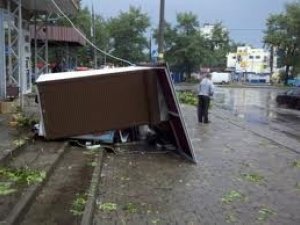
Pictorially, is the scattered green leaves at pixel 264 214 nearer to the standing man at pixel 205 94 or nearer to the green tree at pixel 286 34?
the standing man at pixel 205 94

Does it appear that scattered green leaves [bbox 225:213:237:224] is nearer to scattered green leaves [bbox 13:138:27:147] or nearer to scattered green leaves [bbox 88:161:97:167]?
scattered green leaves [bbox 88:161:97:167]

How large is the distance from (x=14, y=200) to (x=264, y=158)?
276 inches

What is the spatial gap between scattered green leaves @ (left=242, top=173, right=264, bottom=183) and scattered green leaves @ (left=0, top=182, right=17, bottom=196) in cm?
419

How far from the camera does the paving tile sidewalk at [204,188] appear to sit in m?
8.11

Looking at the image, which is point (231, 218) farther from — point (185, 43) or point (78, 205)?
point (185, 43)

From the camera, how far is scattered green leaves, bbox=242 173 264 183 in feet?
35.2

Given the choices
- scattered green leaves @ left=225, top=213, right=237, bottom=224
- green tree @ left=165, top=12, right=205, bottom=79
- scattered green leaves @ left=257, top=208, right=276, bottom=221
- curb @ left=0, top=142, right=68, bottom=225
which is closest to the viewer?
curb @ left=0, top=142, right=68, bottom=225

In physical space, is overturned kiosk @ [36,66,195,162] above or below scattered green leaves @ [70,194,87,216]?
above

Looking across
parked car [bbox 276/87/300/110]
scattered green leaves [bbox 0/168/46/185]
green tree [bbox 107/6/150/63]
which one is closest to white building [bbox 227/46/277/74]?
green tree [bbox 107/6/150/63]

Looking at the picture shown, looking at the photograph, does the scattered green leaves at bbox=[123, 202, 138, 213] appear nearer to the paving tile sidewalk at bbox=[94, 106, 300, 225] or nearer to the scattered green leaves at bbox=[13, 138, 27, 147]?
A: the paving tile sidewalk at bbox=[94, 106, 300, 225]

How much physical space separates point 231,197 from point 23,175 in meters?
3.14

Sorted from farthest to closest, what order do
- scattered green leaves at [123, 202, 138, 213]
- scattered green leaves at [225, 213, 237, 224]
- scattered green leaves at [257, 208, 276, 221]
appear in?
scattered green leaves at [123, 202, 138, 213], scattered green leaves at [257, 208, 276, 221], scattered green leaves at [225, 213, 237, 224]

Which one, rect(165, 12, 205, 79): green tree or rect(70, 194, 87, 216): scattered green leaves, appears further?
rect(165, 12, 205, 79): green tree

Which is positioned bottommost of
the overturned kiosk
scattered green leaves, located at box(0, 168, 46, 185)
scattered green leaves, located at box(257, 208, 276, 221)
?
scattered green leaves, located at box(257, 208, 276, 221)
